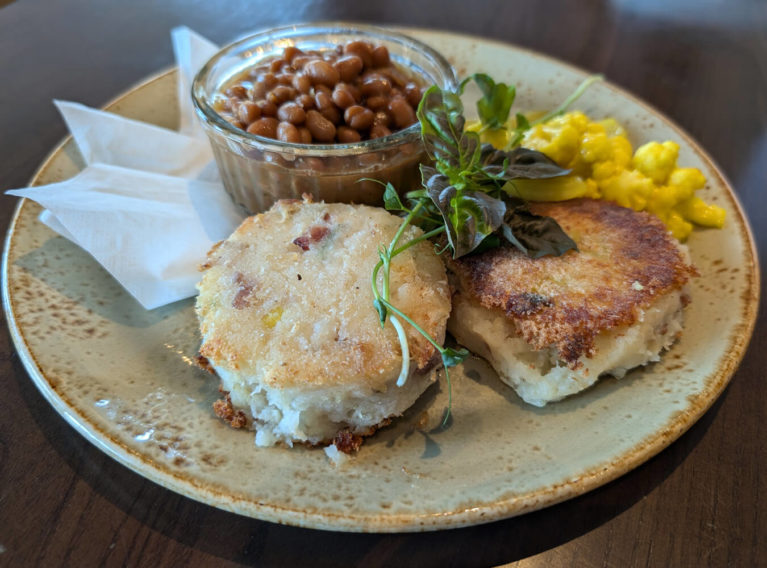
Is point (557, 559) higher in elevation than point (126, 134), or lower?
lower

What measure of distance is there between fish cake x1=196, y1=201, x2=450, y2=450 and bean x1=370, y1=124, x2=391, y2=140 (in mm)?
536

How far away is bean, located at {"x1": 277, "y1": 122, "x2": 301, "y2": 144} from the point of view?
2.36m

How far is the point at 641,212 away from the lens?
237cm

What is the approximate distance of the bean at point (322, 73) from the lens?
254cm

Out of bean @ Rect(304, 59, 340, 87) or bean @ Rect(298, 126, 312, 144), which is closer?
bean @ Rect(298, 126, 312, 144)

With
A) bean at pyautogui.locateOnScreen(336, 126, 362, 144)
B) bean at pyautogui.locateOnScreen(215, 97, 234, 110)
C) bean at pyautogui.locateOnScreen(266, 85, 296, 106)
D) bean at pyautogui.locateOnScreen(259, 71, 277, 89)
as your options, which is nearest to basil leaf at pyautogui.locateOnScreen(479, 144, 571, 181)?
bean at pyautogui.locateOnScreen(336, 126, 362, 144)

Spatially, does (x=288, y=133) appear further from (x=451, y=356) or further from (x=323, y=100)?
(x=451, y=356)

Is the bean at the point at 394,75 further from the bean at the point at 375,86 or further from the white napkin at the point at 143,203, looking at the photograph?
the white napkin at the point at 143,203

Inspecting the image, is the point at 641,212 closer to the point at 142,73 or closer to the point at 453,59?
the point at 453,59

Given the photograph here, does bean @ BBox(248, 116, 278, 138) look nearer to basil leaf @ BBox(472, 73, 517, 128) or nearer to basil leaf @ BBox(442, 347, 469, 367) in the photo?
basil leaf @ BBox(472, 73, 517, 128)

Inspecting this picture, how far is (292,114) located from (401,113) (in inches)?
18.8

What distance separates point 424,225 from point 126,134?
65.2 inches

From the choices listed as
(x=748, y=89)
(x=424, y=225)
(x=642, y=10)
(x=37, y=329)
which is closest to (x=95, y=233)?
(x=37, y=329)

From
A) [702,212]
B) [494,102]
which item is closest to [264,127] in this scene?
[494,102]
